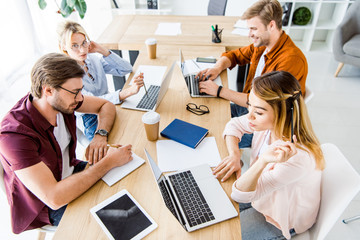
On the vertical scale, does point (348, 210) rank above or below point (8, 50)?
below

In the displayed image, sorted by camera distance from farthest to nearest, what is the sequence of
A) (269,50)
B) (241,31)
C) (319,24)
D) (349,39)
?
(319,24) < (349,39) < (241,31) < (269,50)

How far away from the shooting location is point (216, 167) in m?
1.34

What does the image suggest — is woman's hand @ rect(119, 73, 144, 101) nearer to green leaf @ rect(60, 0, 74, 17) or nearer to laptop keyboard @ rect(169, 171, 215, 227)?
laptop keyboard @ rect(169, 171, 215, 227)

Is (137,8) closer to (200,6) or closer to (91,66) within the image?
(200,6)

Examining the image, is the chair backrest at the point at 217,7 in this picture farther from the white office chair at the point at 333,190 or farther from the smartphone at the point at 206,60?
the white office chair at the point at 333,190

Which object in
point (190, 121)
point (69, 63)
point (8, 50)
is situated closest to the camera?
point (69, 63)

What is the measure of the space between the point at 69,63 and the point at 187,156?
728mm

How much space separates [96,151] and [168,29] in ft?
5.87

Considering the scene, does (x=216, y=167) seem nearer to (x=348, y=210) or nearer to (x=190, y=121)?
(x=190, y=121)

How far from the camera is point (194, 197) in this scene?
1199mm

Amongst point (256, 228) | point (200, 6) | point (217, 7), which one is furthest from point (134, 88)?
point (200, 6)

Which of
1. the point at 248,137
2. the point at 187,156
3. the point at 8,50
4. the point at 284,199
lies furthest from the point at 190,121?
the point at 8,50

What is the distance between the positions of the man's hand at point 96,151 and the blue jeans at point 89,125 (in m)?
0.43

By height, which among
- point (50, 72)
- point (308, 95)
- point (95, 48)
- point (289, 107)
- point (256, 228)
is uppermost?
point (50, 72)
